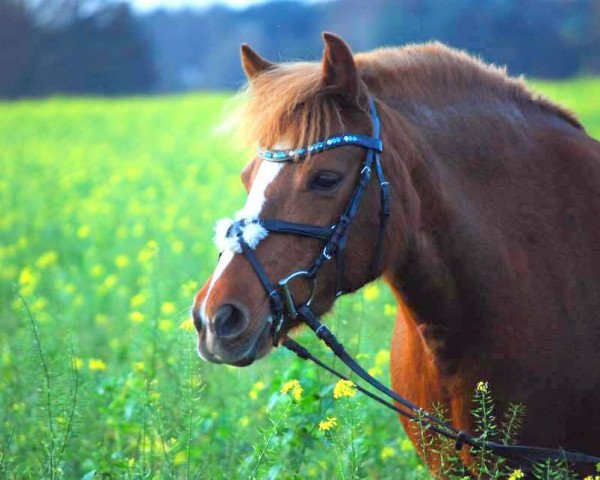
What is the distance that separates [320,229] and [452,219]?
20.5 inches

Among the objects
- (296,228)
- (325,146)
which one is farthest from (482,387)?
(325,146)

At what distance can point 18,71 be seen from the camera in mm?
30578

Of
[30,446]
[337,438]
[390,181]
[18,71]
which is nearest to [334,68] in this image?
[390,181]

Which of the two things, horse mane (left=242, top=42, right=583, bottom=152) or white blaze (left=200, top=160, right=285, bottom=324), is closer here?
white blaze (left=200, top=160, right=285, bottom=324)

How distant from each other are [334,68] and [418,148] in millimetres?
421

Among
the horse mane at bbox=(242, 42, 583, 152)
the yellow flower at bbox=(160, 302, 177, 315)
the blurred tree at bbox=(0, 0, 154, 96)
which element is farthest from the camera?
the blurred tree at bbox=(0, 0, 154, 96)

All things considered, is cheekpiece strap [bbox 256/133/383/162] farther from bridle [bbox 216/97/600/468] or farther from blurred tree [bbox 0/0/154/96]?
blurred tree [bbox 0/0/154/96]

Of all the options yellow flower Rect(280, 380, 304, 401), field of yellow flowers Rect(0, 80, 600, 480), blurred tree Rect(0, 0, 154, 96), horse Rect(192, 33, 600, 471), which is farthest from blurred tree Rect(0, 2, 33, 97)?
A: yellow flower Rect(280, 380, 304, 401)

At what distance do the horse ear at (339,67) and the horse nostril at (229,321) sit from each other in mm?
804

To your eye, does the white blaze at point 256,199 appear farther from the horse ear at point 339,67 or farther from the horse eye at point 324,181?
the horse ear at point 339,67

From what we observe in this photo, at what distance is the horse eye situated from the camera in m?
2.81

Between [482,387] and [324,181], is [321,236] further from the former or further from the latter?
[482,387]

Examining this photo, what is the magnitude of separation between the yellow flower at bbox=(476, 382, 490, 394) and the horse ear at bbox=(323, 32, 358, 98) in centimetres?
102

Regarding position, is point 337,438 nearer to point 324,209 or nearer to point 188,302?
point 324,209
